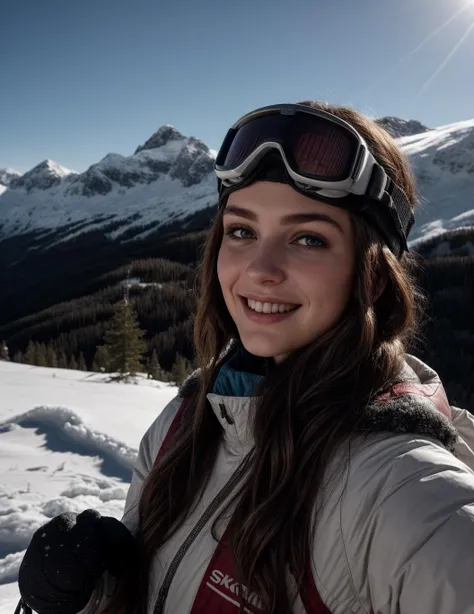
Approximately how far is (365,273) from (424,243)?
124395 millimetres

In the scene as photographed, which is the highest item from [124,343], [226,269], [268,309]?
[226,269]

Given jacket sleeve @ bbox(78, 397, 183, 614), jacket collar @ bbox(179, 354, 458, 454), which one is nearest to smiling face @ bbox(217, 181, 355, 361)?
jacket collar @ bbox(179, 354, 458, 454)

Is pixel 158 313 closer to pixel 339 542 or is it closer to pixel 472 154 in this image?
pixel 339 542

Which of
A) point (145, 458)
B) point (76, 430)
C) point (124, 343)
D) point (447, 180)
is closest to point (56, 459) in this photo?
point (76, 430)

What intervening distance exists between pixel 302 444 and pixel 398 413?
29 cm

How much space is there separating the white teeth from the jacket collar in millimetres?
286

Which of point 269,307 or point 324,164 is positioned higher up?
point 324,164

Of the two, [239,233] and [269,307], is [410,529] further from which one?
[239,233]

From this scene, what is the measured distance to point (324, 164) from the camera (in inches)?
59.7

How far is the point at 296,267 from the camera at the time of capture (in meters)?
1.40

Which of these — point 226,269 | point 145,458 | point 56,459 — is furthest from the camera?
point 56,459

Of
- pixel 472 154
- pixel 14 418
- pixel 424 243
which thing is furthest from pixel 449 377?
pixel 472 154

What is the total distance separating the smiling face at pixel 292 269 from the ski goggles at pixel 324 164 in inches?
2.5

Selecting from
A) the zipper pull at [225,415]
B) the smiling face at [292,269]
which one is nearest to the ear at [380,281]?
the smiling face at [292,269]
